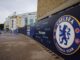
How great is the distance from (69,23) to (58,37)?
1.23 m

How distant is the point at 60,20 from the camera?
21.5 ft

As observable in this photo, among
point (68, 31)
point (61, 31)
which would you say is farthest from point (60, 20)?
point (68, 31)

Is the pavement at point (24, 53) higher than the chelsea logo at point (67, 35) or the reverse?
the reverse

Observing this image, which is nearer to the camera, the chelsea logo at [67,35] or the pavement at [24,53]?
the chelsea logo at [67,35]

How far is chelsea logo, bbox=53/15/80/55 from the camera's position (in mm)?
5195

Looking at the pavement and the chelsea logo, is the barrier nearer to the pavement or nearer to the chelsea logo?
the chelsea logo

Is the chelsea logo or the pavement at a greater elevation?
the chelsea logo

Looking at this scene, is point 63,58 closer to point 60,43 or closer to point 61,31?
point 60,43

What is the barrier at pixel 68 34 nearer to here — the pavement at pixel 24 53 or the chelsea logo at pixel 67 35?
the chelsea logo at pixel 67 35

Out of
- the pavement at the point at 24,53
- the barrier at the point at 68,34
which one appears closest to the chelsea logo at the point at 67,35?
the barrier at the point at 68,34

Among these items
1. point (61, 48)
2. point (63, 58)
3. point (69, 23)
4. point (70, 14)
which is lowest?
point (63, 58)

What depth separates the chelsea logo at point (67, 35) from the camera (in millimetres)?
5195

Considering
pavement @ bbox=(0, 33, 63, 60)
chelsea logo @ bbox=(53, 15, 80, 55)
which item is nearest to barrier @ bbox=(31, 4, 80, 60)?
chelsea logo @ bbox=(53, 15, 80, 55)

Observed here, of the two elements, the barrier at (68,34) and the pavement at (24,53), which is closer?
the barrier at (68,34)
